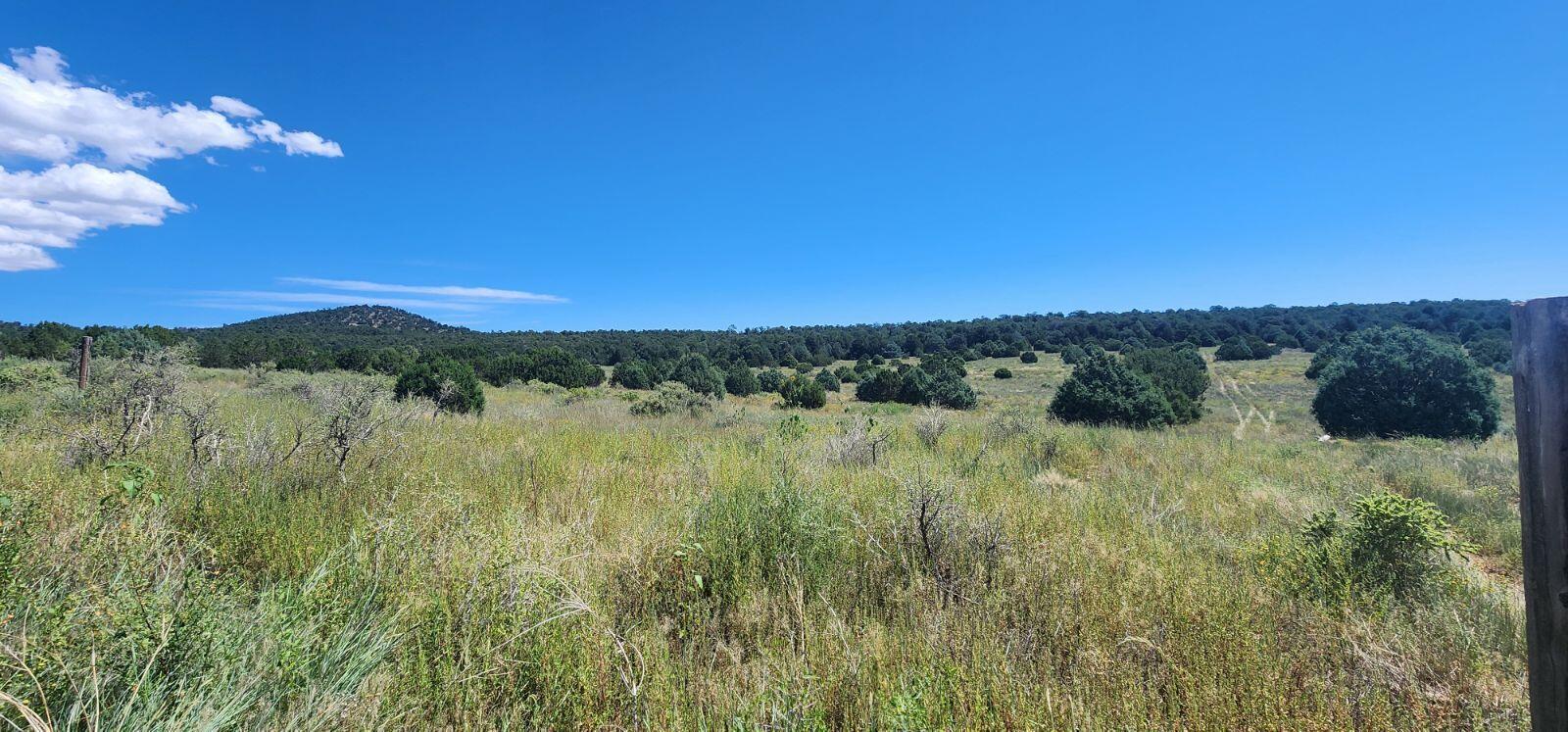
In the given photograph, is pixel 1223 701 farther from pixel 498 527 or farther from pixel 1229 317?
pixel 1229 317

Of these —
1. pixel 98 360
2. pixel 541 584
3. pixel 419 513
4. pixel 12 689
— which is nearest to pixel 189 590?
pixel 12 689

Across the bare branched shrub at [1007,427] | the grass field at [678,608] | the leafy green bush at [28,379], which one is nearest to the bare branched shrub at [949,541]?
the grass field at [678,608]

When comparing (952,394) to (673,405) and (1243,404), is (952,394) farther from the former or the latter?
(673,405)

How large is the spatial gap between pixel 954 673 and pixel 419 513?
3.46 metres

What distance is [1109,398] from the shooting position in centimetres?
2008

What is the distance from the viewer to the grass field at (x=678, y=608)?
2.12 metres

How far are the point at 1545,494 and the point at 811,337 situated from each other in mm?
72048

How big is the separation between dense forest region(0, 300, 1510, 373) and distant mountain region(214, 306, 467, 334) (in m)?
0.18

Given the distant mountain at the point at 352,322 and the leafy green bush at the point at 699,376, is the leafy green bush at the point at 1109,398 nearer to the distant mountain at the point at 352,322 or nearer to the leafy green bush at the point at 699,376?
the leafy green bush at the point at 699,376

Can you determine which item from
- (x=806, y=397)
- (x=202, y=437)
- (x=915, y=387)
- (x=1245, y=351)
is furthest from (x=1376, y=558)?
(x=1245, y=351)

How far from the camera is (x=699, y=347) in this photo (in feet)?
200

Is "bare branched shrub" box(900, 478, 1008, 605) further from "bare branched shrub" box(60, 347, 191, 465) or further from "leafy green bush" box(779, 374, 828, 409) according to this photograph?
"leafy green bush" box(779, 374, 828, 409)

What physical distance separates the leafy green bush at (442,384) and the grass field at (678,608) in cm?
1022

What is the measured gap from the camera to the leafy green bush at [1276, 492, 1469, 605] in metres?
3.40
